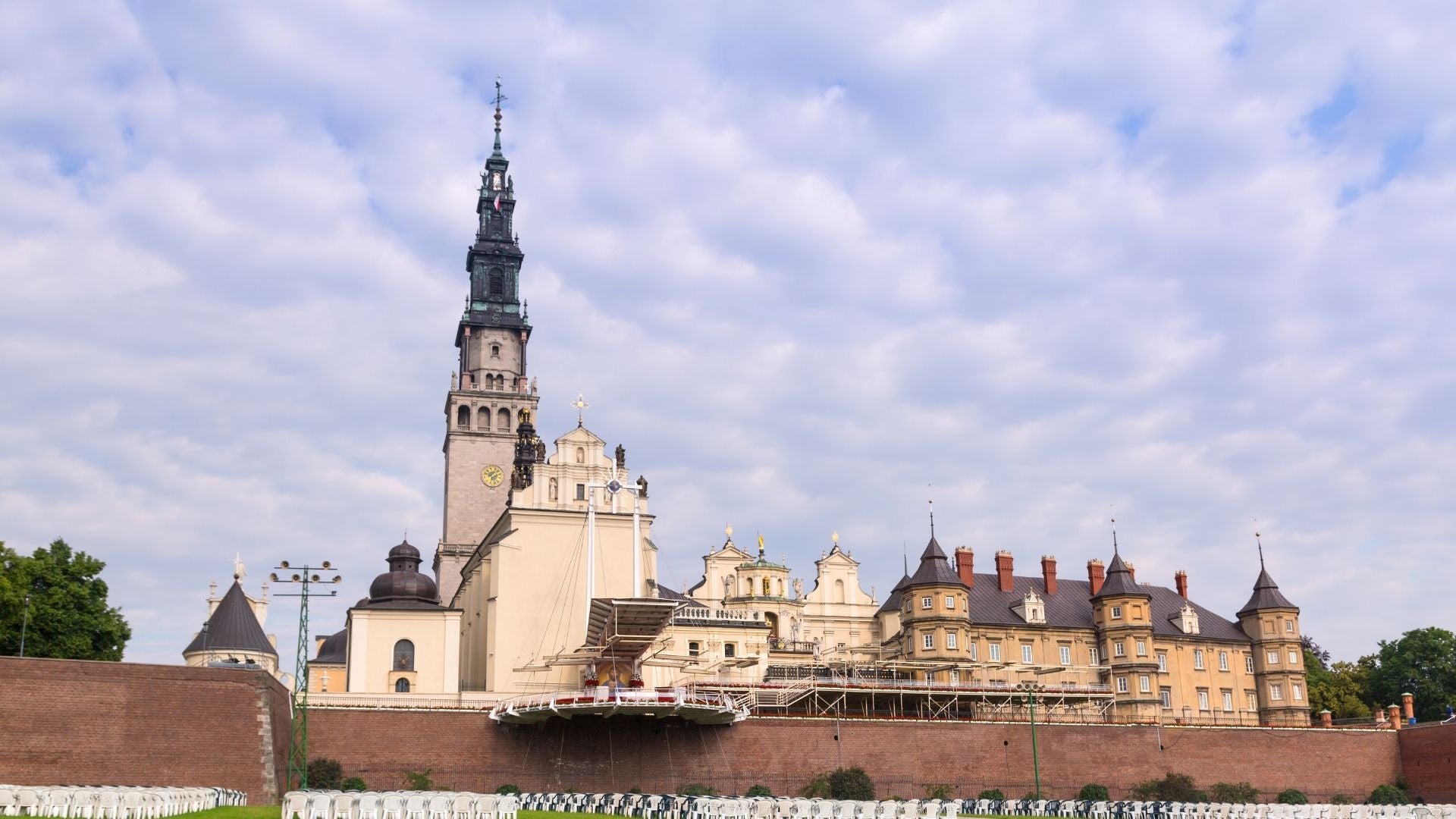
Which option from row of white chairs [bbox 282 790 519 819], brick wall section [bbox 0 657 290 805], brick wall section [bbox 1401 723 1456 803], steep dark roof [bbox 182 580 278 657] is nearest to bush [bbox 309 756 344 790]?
brick wall section [bbox 0 657 290 805]

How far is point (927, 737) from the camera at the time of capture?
6291cm

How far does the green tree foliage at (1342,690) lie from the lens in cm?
8700

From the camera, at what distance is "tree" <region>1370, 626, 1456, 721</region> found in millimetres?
86125

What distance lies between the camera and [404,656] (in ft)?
218

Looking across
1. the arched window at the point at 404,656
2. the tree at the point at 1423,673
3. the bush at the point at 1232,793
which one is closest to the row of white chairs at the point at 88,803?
the arched window at the point at 404,656

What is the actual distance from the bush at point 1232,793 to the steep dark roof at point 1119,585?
17161 mm

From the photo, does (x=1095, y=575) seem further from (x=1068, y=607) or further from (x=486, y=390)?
(x=486, y=390)

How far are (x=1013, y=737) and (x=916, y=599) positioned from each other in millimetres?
14418

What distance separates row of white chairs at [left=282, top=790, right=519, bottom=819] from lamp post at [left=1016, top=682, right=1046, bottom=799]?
29855 mm

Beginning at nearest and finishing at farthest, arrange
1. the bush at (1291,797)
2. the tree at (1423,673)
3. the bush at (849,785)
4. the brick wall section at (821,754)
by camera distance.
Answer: the brick wall section at (821,754) → the bush at (849,785) → the bush at (1291,797) → the tree at (1423,673)

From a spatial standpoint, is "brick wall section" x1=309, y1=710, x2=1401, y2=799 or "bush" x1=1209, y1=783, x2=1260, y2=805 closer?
"brick wall section" x1=309, y1=710, x2=1401, y2=799

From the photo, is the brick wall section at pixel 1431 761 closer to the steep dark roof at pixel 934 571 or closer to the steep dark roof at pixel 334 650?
the steep dark roof at pixel 934 571

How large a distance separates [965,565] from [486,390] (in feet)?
130

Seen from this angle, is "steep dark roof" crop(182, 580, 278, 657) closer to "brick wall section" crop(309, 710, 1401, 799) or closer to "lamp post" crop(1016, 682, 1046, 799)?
"brick wall section" crop(309, 710, 1401, 799)
